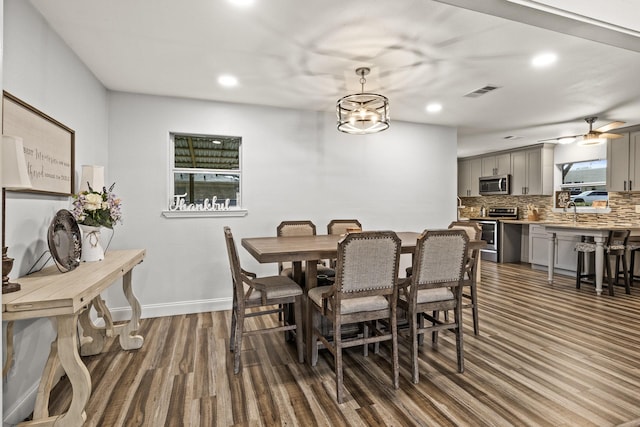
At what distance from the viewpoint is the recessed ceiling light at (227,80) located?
3.31 metres

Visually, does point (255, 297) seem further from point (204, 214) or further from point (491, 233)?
point (491, 233)

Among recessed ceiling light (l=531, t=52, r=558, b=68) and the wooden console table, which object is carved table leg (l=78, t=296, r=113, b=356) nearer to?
the wooden console table

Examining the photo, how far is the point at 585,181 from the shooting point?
636cm

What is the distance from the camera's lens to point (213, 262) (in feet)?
13.3

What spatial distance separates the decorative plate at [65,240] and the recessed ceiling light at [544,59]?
3702 millimetres

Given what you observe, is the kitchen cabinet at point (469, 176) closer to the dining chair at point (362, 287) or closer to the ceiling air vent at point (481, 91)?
the ceiling air vent at point (481, 91)

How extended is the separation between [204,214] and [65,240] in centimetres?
183

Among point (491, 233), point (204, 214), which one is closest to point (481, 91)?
point (204, 214)

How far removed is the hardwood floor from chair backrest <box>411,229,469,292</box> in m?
0.65

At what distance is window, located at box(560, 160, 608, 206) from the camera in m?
6.05

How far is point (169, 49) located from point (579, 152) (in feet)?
22.5

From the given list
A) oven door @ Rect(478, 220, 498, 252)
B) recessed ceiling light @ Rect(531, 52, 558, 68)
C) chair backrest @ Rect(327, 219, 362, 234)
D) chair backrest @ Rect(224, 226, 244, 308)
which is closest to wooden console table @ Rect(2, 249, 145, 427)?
chair backrest @ Rect(224, 226, 244, 308)

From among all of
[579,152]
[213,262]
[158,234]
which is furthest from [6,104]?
[579,152]

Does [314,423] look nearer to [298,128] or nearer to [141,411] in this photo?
[141,411]
